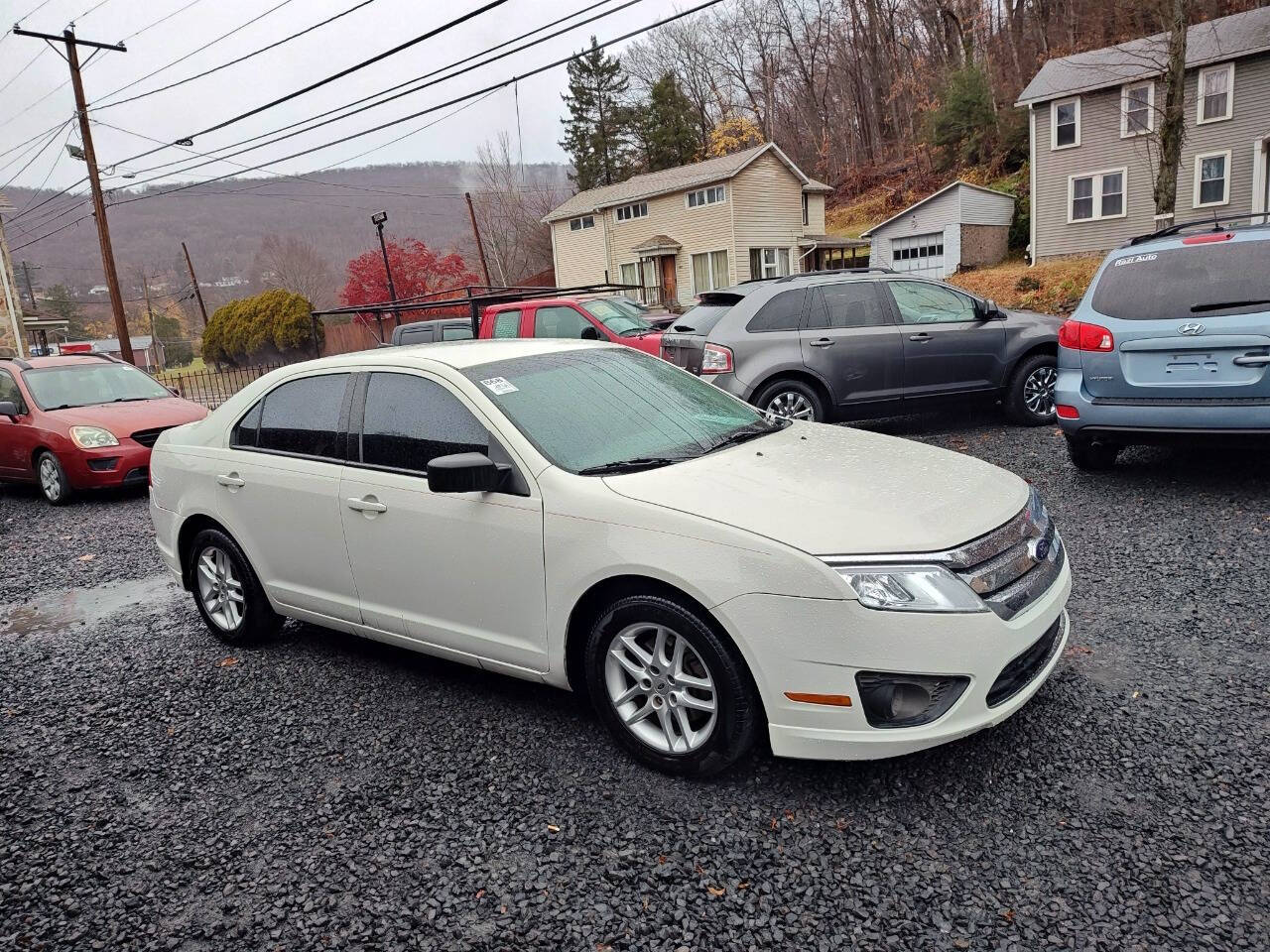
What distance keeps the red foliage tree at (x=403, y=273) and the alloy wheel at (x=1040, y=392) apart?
35.6 meters

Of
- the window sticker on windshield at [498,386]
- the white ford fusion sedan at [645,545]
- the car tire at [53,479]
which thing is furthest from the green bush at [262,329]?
the window sticker on windshield at [498,386]

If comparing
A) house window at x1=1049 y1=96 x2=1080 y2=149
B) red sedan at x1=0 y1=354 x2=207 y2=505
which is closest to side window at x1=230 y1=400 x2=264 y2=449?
red sedan at x1=0 y1=354 x2=207 y2=505

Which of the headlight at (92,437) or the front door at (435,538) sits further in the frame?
the headlight at (92,437)

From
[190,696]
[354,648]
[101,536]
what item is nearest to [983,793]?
[354,648]

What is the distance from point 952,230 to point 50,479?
27.9 meters

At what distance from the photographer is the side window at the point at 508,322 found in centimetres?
1178

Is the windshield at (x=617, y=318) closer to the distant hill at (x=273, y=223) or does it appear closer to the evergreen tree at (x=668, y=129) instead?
the distant hill at (x=273, y=223)

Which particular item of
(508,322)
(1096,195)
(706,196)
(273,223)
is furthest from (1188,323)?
(273,223)

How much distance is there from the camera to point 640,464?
3.31 m

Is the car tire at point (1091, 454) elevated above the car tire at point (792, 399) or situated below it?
below

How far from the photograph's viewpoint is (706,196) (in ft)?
111

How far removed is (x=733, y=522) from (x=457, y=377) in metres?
1.51

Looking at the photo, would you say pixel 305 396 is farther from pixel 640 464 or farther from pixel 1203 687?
pixel 1203 687

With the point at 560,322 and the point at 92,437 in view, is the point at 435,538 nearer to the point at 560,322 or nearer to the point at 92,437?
the point at 92,437
